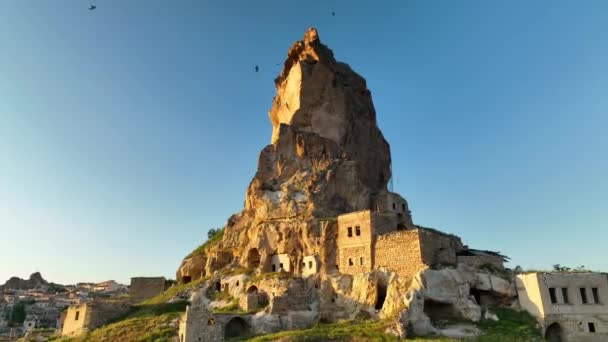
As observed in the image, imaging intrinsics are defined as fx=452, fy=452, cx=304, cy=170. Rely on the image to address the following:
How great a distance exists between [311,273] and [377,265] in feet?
21.5

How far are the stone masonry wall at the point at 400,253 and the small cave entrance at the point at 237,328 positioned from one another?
11.3m

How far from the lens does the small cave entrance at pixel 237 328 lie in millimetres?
34503

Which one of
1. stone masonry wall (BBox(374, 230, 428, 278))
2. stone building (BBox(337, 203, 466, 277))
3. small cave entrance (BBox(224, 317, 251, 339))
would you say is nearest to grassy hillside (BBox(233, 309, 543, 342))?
small cave entrance (BBox(224, 317, 251, 339))

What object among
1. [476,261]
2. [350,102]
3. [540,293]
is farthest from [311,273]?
[350,102]

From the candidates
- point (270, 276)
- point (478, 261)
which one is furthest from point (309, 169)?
point (478, 261)

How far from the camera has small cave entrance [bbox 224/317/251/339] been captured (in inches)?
1358

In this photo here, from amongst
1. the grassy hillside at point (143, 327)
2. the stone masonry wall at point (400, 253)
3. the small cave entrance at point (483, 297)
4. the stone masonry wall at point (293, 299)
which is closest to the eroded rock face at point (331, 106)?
the stone masonry wall at point (400, 253)

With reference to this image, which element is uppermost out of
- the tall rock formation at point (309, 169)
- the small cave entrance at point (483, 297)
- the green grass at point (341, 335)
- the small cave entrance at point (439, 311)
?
the tall rock formation at point (309, 169)

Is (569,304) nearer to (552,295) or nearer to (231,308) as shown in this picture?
(552,295)

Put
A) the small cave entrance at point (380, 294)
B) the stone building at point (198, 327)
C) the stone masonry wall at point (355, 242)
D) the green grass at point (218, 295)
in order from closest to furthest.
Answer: the stone building at point (198, 327) → the small cave entrance at point (380, 294) → the stone masonry wall at point (355, 242) → the green grass at point (218, 295)

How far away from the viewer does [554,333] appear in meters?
32.2

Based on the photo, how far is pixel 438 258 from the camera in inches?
1401

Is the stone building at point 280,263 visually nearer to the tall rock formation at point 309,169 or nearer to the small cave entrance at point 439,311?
the tall rock formation at point 309,169

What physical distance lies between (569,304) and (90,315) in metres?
37.7
